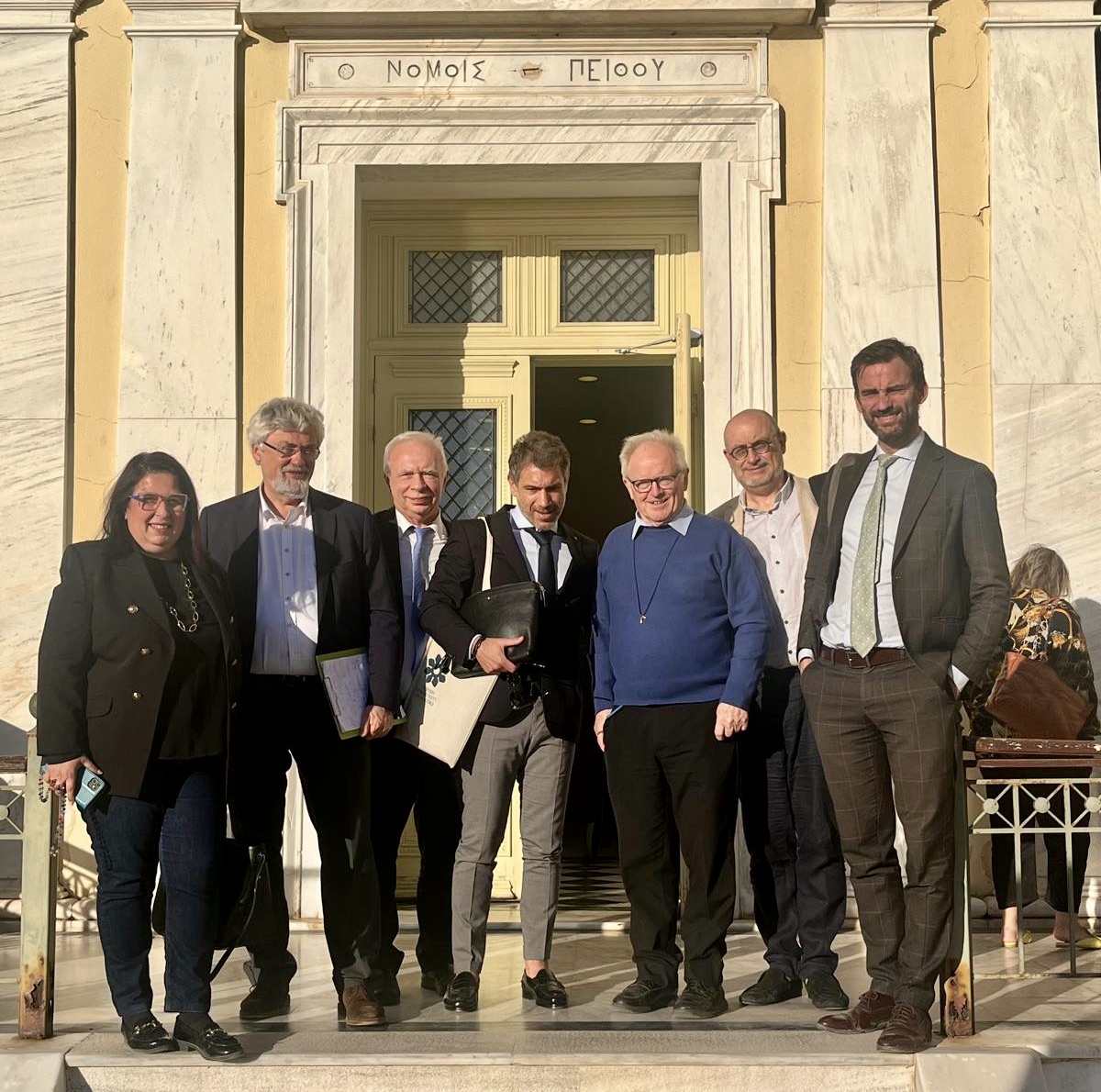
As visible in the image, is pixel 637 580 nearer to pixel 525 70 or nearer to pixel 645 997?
pixel 645 997

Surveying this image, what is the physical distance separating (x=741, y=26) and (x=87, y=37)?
2.99m

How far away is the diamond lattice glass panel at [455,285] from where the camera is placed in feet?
25.2

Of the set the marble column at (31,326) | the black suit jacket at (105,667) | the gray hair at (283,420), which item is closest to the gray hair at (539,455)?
the gray hair at (283,420)

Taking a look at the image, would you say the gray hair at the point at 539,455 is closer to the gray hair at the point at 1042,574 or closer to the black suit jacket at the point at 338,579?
the black suit jacket at the point at 338,579

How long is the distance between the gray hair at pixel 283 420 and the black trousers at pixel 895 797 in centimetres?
172

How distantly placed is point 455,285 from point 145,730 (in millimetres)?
3812

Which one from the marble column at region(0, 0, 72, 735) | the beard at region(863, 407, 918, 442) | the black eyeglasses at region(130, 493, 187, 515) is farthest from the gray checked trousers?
the marble column at region(0, 0, 72, 735)

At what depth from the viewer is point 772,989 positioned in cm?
507

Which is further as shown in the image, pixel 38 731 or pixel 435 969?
pixel 435 969

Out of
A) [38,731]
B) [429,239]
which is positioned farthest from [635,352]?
[38,731]

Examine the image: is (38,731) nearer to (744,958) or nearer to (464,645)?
(464,645)

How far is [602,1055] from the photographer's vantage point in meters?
4.37

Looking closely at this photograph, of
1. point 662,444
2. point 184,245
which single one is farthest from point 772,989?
point 184,245

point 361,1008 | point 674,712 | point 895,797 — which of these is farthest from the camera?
point 674,712
